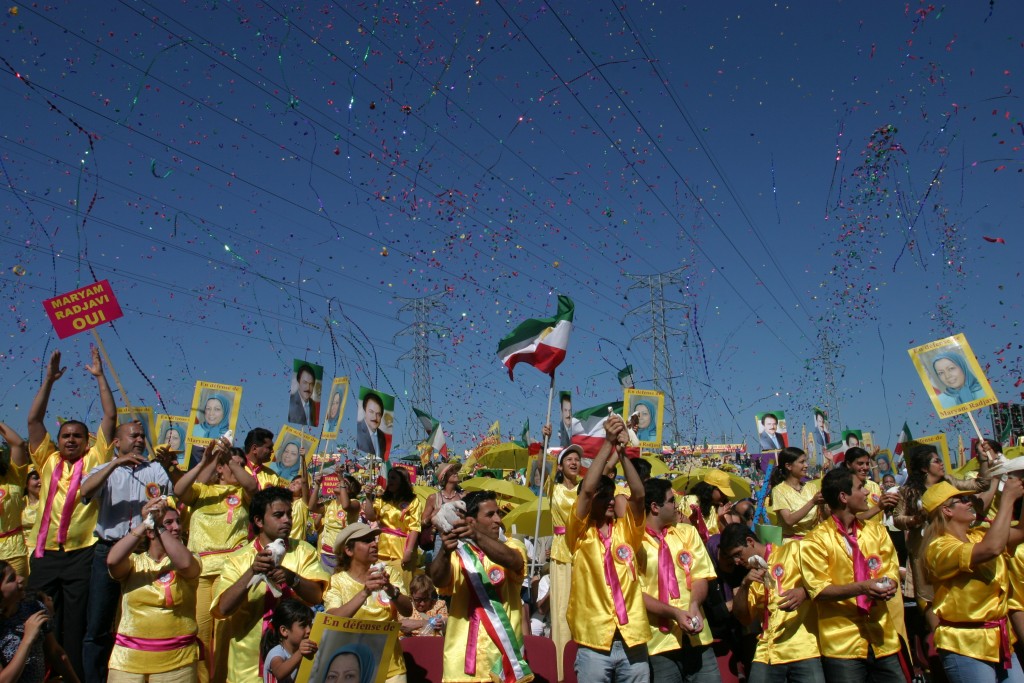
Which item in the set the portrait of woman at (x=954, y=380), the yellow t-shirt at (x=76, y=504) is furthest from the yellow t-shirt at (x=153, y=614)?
the portrait of woman at (x=954, y=380)

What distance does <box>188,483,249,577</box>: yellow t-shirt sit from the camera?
22.5ft

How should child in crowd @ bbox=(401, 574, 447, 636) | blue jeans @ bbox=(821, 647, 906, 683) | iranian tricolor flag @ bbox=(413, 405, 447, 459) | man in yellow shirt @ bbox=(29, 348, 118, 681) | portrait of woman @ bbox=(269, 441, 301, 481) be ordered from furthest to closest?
iranian tricolor flag @ bbox=(413, 405, 447, 459) → portrait of woman @ bbox=(269, 441, 301, 481) → child in crowd @ bbox=(401, 574, 447, 636) → man in yellow shirt @ bbox=(29, 348, 118, 681) → blue jeans @ bbox=(821, 647, 906, 683)

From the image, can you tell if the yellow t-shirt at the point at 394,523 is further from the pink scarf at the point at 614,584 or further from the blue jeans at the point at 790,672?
the blue jeans at the point at 790,672

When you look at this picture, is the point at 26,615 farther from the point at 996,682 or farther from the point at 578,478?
the point at 996,682

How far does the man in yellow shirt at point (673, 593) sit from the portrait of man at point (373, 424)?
4772 millimetres

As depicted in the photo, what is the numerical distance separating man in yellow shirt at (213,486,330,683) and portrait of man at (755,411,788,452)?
1016cm

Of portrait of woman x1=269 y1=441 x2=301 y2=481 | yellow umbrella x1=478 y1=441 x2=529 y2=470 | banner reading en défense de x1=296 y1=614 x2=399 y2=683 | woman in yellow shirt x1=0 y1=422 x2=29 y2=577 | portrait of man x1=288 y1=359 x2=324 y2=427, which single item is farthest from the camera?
yellow umbrella x1=478 y1=441 x2=529 y2=470

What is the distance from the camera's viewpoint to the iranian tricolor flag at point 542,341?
268 inches

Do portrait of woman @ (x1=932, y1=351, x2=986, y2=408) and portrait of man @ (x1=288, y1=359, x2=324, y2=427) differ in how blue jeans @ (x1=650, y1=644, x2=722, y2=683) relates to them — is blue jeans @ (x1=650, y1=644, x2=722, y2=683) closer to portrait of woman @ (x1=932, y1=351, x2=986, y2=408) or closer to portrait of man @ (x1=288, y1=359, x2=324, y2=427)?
portrait of woman @ (x1=932, y1=351, x2=986, y2=408)

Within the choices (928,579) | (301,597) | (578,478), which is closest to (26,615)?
(301,597)

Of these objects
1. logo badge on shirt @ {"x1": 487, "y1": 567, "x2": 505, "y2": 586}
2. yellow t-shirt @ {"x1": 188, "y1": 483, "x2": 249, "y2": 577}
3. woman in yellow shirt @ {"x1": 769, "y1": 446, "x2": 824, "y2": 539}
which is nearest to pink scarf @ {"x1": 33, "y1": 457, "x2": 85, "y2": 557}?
yellow t-shirt @ {"x1": 188, "y1": 483, "x2": 249, "y2": 577}

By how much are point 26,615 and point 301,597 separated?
152 centimetres

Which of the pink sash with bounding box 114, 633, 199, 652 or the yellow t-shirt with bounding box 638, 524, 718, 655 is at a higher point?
the yellow t-shirt with bounding box 638, 524, 718, 655

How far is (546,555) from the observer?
931 centimetres
